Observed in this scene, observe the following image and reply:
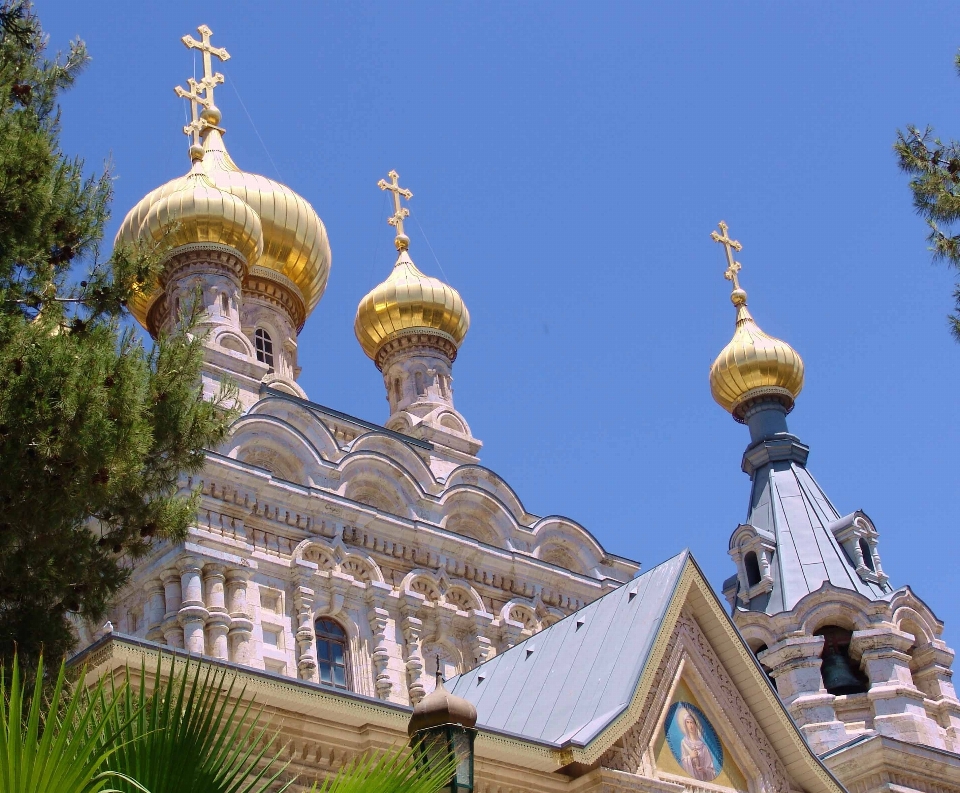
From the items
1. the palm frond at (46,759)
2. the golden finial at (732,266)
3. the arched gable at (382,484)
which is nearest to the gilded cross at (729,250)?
the golden finial at (732,266)

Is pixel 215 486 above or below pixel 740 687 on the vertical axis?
above

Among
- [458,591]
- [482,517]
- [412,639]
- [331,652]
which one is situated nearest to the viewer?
[331,652]

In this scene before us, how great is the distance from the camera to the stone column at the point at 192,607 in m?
13.7

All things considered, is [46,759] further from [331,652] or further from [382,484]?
[382,484]

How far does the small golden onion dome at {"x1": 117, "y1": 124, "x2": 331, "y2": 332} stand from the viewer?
67.8 ft

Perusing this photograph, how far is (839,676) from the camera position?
20094mm

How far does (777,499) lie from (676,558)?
12828mm

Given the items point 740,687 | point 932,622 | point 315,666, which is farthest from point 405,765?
point 932,622

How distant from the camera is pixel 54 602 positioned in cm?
733

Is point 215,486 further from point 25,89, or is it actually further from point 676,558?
point 25,89

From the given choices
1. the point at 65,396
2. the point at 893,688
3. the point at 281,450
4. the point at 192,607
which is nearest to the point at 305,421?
the point at 281,450

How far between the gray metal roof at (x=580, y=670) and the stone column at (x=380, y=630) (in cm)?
268

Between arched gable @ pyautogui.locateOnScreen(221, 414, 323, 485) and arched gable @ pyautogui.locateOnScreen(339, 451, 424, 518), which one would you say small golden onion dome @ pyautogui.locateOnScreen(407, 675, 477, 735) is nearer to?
arched gable @ pyautogui.locateOnScreen(221, 414, 323, 485)

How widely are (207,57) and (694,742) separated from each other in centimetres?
1571
